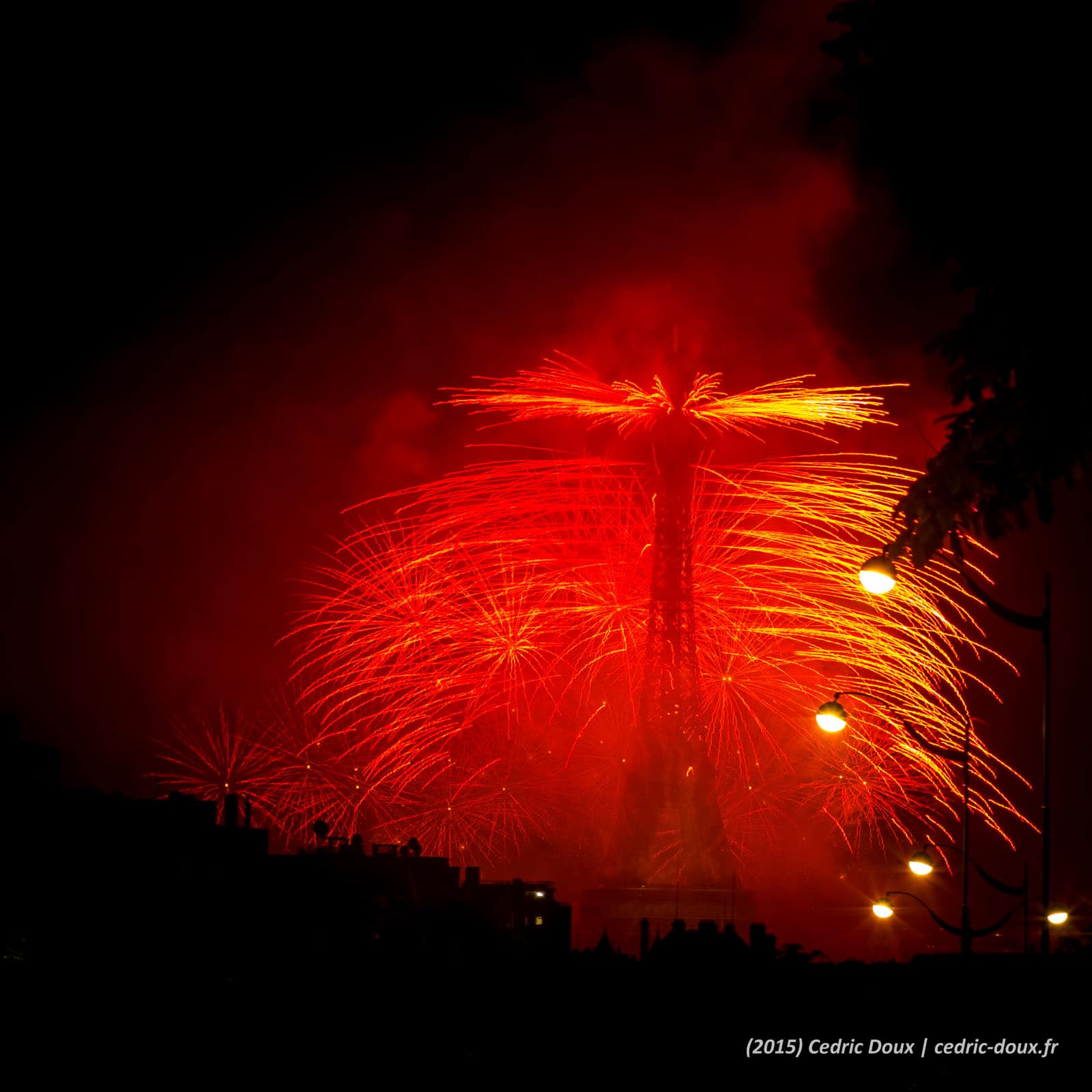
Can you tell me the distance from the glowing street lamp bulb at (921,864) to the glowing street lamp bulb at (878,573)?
35.5 feet

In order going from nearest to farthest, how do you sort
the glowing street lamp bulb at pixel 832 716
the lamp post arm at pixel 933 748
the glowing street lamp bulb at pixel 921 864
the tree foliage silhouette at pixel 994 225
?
the tree foliage silhouette at pixel 994 225, the glowing street lamp bulb at pixel 832 716, the lamp post arm at pixel 933 748, the glowing street lamp bulb at pixel 921 864

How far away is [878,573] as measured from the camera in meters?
8.91

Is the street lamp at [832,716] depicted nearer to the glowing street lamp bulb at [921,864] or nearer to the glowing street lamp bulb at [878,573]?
the glowing street lamp bulb at [878,573]

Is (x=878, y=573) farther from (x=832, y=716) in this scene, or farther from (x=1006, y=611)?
(x=832, y=716)

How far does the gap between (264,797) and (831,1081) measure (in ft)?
133

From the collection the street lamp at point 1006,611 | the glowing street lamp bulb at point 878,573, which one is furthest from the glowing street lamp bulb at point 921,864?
the glowing street lamp bulb at point 878,573

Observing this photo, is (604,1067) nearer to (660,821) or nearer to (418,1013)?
(418,1013)

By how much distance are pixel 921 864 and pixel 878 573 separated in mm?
11311

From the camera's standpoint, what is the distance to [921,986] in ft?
48.3

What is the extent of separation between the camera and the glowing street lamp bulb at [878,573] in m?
8.81

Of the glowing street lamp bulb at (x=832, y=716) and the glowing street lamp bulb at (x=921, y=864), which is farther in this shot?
the glowing street lamp bulb at (x=921, y=864)

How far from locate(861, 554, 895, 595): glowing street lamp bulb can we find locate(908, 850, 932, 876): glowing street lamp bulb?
1081 centimetres

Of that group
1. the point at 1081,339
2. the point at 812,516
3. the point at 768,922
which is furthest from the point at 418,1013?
the point at 768,922

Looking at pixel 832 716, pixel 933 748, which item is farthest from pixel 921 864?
pixel 832 716
